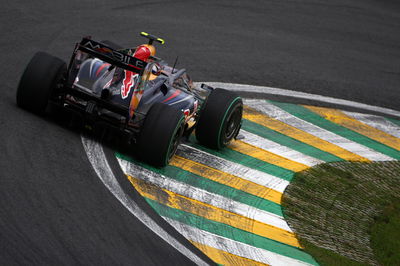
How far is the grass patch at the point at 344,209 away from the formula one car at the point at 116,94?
5.70 feet

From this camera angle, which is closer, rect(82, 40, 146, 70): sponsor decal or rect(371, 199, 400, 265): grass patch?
rect(371, 199, 400, 265): grass patch

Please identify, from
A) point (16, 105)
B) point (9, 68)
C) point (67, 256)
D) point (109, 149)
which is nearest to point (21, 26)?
point (9, 68)

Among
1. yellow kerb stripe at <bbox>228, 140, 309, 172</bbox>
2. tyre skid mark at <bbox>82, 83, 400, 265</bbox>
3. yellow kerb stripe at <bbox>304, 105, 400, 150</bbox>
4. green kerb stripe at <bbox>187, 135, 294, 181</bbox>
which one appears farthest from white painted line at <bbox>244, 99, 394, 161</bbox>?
green kerb stripe at <bbox>187, 135, 294, 181</bbox>

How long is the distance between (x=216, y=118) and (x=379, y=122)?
483 cm

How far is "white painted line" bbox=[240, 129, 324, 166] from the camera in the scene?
1125 centimetres

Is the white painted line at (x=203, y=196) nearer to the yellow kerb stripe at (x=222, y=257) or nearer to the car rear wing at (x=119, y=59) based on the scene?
the yellow kerb stripe at (x=222, y=257)

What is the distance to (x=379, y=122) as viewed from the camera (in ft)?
45.4

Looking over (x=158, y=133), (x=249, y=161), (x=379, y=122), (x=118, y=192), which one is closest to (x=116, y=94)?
(x=158, y=133)

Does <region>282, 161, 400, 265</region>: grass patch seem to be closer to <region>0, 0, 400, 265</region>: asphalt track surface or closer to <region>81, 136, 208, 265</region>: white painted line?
<region>81, 136, 208, 265</region>: white painted line

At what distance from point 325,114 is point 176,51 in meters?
3.37

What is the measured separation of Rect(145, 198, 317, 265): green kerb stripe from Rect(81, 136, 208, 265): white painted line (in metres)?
0.31

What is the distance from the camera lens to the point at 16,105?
996cm

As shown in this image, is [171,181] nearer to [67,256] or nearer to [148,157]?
[148,157]

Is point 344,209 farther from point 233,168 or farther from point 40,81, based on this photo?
point 40,81
